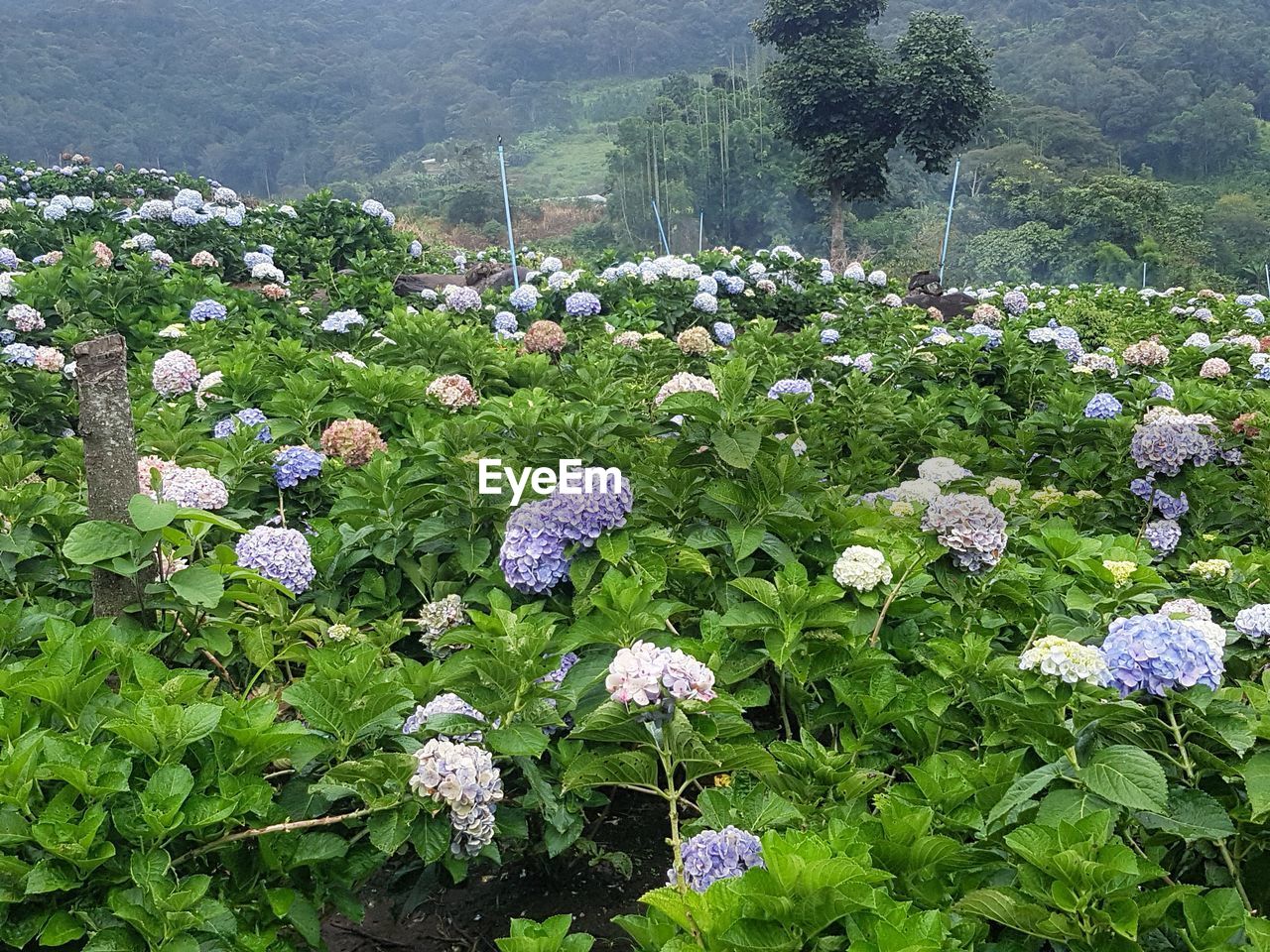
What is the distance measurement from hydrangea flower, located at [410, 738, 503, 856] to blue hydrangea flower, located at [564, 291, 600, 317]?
4291mm

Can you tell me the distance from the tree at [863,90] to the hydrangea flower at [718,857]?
1728 centimetres

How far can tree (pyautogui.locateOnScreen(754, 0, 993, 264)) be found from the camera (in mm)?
16672

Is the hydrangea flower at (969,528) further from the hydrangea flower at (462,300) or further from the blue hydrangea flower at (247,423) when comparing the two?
the hydrangea flower at (462,300)

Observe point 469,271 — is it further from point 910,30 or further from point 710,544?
point 910,30

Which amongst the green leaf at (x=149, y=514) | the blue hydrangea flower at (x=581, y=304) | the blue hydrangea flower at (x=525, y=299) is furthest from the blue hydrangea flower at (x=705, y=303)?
the green leaf at (x=149, y=514)

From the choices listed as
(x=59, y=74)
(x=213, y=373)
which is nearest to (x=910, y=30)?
(x=213, y=373)

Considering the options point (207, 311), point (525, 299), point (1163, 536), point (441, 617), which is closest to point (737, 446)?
point (441, 617)

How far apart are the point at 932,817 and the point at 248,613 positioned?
1.28 metres

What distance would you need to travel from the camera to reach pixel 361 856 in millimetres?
1312

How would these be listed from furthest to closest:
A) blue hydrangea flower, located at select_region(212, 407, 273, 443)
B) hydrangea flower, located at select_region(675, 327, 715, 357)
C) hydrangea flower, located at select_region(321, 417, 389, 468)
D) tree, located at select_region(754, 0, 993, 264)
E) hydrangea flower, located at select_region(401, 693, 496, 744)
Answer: tree, located at select_region(754, 0, 993, 264) < hydrangea flower, located at select_region(675, 327, 715, 357) < blue hydrangea flower, located at select_region(212, 407, 273, 443) < hydrangea flower, located at select_region(321, 417, 389, 468) < hydrangea flower, located at select_region(401, 693, 496, 744)

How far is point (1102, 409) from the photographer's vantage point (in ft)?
10.6

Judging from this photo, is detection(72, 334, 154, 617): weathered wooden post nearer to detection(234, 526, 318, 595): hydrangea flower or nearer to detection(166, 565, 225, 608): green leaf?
detection(166, 565, 225, 608): green leaf

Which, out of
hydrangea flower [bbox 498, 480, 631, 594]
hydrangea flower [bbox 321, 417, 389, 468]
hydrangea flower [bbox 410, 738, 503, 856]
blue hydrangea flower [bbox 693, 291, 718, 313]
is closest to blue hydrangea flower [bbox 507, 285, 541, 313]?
blue hydrangea flower [bbox 693, 291, 718, 313]

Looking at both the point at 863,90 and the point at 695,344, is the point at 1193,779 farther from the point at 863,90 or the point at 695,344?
the point at 863,90
